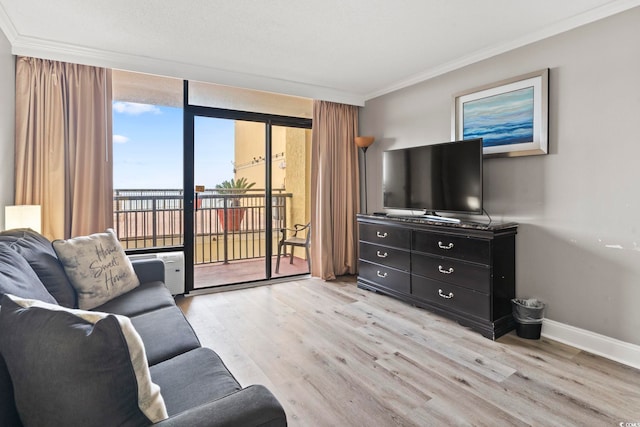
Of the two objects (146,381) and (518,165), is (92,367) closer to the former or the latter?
(146,381)

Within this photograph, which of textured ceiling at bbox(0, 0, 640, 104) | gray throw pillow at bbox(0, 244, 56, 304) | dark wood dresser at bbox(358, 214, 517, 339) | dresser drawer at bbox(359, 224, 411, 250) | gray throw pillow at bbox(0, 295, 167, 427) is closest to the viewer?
gray throw pillow at bbox(0, 295, 167, 427)

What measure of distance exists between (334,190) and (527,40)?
102 inches

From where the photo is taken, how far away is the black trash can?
8.66 ft

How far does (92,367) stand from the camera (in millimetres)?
783

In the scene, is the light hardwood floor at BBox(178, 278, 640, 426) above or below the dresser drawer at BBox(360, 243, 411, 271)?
below

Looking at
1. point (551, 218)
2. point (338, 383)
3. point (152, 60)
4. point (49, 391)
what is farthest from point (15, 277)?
point (551, 218)

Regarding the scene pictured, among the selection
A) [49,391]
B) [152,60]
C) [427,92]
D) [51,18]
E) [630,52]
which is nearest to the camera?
[49,391]

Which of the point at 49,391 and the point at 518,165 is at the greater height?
the point at 518,165

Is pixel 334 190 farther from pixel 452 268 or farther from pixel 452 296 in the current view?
pixel 452 296

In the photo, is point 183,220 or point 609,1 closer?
point 609,1

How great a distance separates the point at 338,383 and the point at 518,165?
7.72 feet

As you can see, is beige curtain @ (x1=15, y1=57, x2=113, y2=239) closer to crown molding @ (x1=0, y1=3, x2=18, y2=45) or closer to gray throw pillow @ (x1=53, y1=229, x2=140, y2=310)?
crown molding @ (x1=0, y1=3, x2=18, y2=45)

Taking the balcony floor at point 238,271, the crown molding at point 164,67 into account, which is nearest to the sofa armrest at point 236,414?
the balcony floor at point 238,271

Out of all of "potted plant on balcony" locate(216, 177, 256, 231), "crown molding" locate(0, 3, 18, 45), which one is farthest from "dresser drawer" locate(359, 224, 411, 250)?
"crown molding" locate(0, 3, 18, 45)
